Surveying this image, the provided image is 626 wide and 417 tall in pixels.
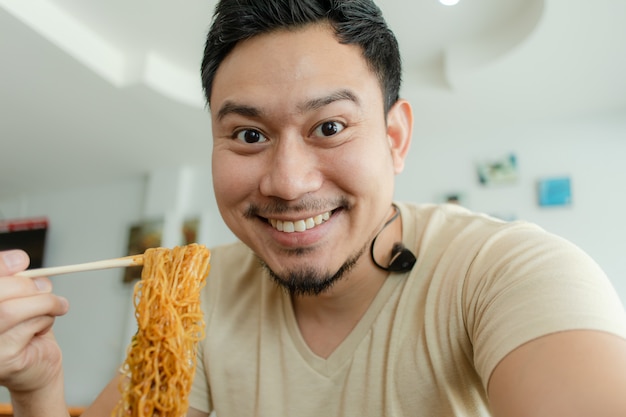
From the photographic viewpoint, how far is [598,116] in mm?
3793

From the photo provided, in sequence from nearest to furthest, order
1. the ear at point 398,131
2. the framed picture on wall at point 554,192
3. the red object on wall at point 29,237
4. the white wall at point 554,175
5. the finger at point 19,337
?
1. the finger at point 19,337
2. the ear at point 398,131
3. the white wall at point 554,175
4. the framed picture on wall at point 554,192
5. the red object on wall at point 29,237

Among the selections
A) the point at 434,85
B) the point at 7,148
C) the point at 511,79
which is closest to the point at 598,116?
the point at 511,79

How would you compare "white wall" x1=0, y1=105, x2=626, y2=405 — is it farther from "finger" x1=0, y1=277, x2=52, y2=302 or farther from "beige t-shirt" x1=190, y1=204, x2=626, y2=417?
"finger" x1=0, y1=277, x2=52, y2=302

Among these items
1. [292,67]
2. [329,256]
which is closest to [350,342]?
[329,256]

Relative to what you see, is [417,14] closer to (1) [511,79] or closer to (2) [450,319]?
(1) [511,79]

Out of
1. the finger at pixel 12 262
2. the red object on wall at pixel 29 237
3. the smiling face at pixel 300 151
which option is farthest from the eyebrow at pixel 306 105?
the red object on wall at pixel 29 237

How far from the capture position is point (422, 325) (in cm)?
114

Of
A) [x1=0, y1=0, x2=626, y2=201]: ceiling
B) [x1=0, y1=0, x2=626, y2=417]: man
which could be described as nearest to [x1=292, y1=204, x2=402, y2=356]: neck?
[x1=0, y1=0, x2=626, y2=417]: man

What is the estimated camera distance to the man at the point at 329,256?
1.04 m

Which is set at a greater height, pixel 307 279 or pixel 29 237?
pixel 29 237

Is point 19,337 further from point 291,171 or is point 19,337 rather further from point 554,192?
point 554,192

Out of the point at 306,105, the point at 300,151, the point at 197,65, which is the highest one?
the point at 197,65

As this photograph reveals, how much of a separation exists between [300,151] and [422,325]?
50cm

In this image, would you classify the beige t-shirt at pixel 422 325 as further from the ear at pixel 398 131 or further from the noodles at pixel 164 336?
the noodles at pixel 164 336
